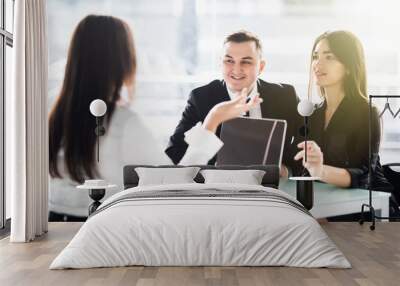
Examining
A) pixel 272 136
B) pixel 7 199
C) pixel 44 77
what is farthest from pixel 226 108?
pixel 7 199

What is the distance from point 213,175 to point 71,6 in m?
2.93

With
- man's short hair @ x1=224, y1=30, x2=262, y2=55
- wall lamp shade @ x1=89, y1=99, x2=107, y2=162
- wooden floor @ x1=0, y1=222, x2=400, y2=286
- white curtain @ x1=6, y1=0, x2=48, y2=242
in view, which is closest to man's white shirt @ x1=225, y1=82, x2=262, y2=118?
man's short hair @ x1=224, y1=30, x2=262, y2=55

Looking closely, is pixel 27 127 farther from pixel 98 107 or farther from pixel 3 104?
pixel 98 107

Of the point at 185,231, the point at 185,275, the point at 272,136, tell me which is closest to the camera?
the point at 185,275

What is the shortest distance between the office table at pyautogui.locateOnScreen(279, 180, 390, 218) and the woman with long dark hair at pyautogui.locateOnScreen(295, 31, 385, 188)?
11.4 inches

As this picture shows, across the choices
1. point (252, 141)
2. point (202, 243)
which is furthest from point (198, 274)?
point (252, 141)

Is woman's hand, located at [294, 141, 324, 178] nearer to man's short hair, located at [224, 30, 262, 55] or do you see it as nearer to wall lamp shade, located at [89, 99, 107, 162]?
man's short hair, located at [224, 30, 262, 55]

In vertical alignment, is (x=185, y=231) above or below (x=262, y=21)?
below

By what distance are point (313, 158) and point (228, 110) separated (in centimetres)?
127

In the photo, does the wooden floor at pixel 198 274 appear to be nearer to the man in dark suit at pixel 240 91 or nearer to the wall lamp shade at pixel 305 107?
the wall lamp shade at pixel 305 107

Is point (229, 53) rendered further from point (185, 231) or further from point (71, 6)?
point (185, 231)

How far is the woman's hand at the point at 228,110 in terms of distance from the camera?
741cm

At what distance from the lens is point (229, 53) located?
7473 mm

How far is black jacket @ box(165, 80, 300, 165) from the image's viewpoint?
742 cm
